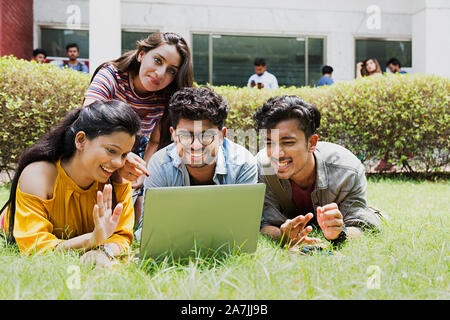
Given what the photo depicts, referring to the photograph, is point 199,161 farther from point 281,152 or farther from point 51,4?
point 51,4


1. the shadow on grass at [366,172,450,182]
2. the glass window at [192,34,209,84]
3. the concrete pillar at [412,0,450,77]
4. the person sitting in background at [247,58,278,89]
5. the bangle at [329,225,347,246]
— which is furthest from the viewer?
the glass window at [192,34,209,84]

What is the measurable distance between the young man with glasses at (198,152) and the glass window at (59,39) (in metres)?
8.23

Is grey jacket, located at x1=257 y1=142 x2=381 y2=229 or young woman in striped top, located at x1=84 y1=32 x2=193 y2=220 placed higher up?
young woman in striped top, located at x1=84 y1=32 x2=193 y2=220

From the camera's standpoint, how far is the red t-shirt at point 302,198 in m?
3.31

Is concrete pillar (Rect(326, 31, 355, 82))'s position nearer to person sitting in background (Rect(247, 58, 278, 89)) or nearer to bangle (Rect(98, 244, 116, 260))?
person sitting in background (Rect(247, 58, 278, 89))

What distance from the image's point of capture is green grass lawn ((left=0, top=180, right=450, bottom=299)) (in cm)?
186

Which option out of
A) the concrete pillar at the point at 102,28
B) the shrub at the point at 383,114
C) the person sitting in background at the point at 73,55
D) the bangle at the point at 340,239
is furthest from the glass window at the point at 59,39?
the bangle at the point at 340,239

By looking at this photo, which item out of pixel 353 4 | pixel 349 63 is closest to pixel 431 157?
pixel 349 63

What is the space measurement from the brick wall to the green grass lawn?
7.64m

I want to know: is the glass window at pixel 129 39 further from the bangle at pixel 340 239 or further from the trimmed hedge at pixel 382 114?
the bangle at pixel 340 239

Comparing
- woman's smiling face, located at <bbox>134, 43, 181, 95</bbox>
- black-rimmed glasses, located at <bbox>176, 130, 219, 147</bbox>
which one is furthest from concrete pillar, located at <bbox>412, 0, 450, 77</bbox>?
black-rimmed glasses, located at <bbox>176, 130, 219, 147</bbox>

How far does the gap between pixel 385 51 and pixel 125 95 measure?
9701mm

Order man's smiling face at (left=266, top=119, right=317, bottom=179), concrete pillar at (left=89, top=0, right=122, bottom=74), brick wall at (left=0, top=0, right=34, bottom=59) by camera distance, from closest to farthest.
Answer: man's smiling face at (left=266, top=119, right=317, bottom=179), concrete pillar at (left=89, top=0, right=122, bottom=74), brick wall at (left=0, top=0, right=34, bottom=59)

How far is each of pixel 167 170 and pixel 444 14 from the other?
9.96 metres
